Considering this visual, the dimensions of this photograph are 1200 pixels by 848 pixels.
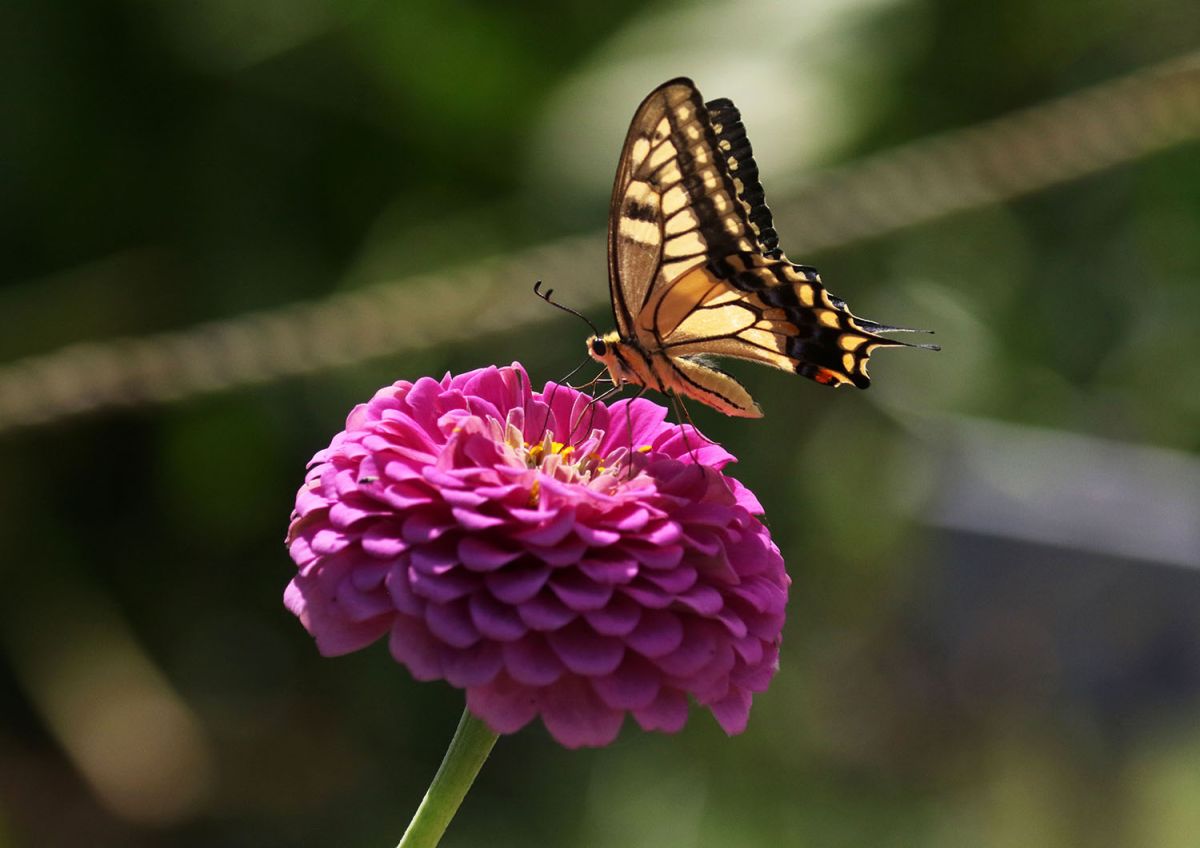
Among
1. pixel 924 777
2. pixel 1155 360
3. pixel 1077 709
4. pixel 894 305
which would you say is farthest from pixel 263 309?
pixel 1155 360

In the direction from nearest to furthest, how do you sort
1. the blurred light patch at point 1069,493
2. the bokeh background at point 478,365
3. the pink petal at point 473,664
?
the pink petal at point 473,664
the bokeh background at point 478,365
the blurred light patch at point 1069,493

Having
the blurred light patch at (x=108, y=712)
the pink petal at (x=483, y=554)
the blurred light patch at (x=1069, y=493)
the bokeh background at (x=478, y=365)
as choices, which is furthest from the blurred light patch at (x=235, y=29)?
the pink petal at (x=483, y=554)

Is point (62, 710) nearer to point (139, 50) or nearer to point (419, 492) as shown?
point (139, 50)

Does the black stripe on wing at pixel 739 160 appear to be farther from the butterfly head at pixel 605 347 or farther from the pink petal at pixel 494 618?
the pink petal at pixel 494 618

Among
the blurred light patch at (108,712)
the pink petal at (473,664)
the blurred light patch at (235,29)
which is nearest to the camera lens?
the pink petal at (473,664)

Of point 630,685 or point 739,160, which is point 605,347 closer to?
point 739,160

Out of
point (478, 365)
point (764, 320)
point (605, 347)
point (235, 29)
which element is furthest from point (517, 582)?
point (235, 29)
